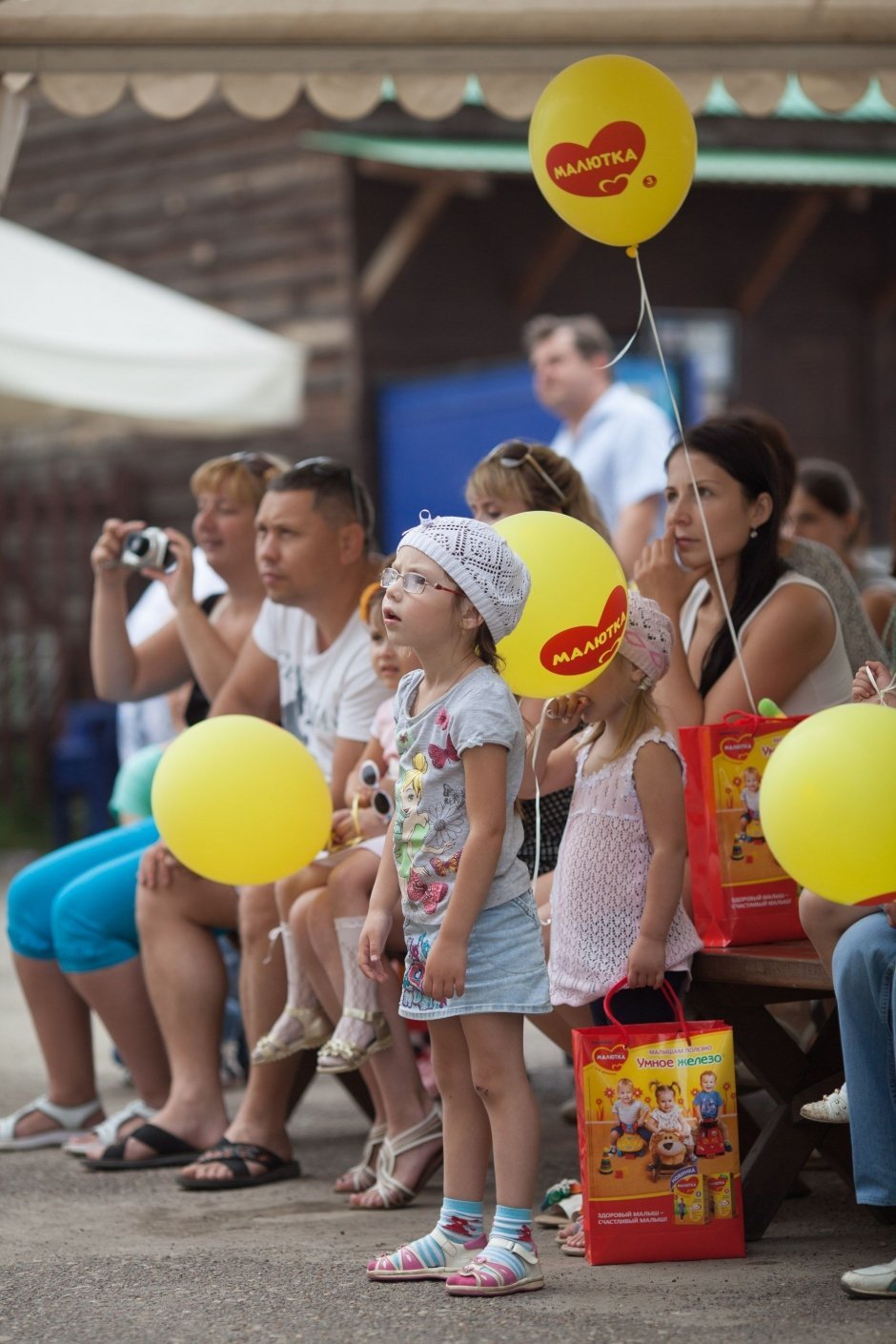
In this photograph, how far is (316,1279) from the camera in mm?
3160

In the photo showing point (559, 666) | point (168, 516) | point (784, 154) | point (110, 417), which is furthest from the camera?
point (168, 516)

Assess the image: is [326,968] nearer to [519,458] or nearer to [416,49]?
[519,458]

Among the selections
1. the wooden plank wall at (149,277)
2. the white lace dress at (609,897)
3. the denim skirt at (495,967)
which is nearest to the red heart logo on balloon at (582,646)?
the white lace dress at (609,897)

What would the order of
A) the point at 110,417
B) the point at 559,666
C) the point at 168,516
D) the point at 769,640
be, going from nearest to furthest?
the point at 559,666 → the point at 769,640 → the point at 110,417 → the point at 168,516

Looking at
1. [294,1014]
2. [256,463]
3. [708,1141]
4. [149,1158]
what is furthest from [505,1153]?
[256,463]

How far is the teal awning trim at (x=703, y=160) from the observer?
A: 9.38 meters

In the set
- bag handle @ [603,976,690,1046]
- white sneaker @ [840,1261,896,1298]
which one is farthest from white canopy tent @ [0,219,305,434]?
white sneaker @ [840,1261,896,1298]

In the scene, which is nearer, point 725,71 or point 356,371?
point 725,71

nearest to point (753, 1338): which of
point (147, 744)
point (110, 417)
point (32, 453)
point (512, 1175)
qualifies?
point (512, 1175)

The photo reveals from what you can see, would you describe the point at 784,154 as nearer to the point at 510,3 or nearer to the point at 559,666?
the point at 510,3

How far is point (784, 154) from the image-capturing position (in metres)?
10.4

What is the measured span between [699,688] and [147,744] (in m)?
2.79

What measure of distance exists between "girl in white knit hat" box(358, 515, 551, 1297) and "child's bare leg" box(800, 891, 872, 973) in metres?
0.50

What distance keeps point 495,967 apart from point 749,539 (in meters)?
1.32
